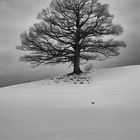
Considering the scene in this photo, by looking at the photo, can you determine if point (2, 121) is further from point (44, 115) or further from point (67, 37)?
point (67, 37)

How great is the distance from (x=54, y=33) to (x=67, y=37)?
1.41 m

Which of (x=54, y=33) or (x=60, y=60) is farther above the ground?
(x=54, y=33)

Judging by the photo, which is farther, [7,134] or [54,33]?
[54,33]

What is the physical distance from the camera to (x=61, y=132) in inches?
150

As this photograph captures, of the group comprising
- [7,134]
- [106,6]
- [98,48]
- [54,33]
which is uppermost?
[106,6]

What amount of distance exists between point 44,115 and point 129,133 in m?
2.34

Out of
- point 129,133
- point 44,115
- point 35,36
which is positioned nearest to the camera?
point 129,133

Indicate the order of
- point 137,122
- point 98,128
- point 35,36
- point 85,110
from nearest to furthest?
point 98,128 < point 137,122 < point 85,110 < point 35,36

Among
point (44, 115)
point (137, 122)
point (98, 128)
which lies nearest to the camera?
point (98, 128)

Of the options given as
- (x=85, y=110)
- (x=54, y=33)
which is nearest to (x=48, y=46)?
(x=54, y=33)

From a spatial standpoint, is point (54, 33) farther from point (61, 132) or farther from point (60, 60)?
point (61, 132)

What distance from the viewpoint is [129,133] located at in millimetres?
3707

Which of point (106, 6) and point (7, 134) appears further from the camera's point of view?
point (106, 6)

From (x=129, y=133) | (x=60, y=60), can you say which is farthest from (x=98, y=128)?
(x=60, y=60)
